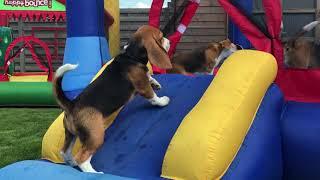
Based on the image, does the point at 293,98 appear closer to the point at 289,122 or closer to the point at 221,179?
the point at 289,122

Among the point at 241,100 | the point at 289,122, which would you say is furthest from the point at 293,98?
the point at 241,100

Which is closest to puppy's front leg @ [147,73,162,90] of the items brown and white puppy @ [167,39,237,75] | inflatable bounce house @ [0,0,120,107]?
inflatable bounce house @ [0,0,120,107]

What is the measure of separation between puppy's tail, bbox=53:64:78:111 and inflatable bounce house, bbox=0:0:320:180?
1.21ft

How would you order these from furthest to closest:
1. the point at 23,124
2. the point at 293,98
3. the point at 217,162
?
the point at 23,124, the point at 293,98, the point at 217,162

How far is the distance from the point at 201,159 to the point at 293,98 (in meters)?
1.47

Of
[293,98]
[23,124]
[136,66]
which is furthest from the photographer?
[23,124]

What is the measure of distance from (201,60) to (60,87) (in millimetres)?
2843

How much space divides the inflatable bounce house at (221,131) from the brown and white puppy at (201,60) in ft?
4.86

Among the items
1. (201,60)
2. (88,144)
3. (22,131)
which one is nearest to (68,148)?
(88,144)

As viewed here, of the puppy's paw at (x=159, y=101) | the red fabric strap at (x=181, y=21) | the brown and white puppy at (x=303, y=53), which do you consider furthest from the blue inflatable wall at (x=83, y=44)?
the brown and white puppy at (x=303, y=53)

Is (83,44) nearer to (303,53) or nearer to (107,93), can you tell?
(107,93)

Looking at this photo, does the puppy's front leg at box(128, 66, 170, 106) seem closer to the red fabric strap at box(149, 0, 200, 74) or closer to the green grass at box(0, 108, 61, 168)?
the red fabric strap at box(149, 0, 200, 74)

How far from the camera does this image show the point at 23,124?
721 centimetres

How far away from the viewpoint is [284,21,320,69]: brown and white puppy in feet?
14.5
